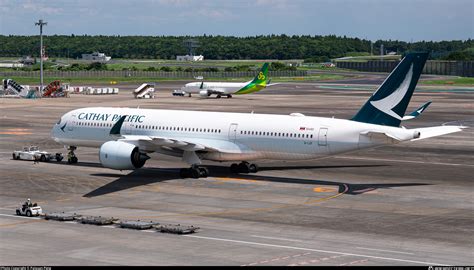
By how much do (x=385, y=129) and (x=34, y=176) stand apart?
24.2m

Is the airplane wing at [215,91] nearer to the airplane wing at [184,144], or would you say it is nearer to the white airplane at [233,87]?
the white airplane at [233,87]

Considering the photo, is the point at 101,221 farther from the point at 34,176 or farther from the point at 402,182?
the point at 402,182

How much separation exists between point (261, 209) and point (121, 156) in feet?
39.9

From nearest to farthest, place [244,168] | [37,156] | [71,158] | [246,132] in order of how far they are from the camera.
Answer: [246,132] < [244,168] < [71,158] < [37,156]

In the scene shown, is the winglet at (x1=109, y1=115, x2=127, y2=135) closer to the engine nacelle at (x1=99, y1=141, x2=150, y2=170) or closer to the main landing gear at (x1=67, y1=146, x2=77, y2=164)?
the engine nacelle at (x1=99, y1=141, x2=150, y2=170)

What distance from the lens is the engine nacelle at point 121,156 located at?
181 ft

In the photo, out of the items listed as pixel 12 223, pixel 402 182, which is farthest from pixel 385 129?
pixel 12 223

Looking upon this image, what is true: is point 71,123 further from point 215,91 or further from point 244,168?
point 215,91

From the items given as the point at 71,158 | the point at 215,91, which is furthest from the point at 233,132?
the point at 215,91

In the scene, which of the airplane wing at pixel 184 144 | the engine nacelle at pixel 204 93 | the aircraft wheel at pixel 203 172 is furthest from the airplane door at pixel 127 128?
the engine nacelle at pixel 204 93

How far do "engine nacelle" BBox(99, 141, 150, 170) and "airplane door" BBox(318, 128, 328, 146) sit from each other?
11432 mm

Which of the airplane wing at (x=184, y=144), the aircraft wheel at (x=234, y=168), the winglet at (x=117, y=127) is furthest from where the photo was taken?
the aircraft wheel at (x=234, y=168)

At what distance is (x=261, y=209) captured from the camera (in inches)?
1858

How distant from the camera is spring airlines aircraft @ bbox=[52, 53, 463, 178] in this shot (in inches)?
2146
